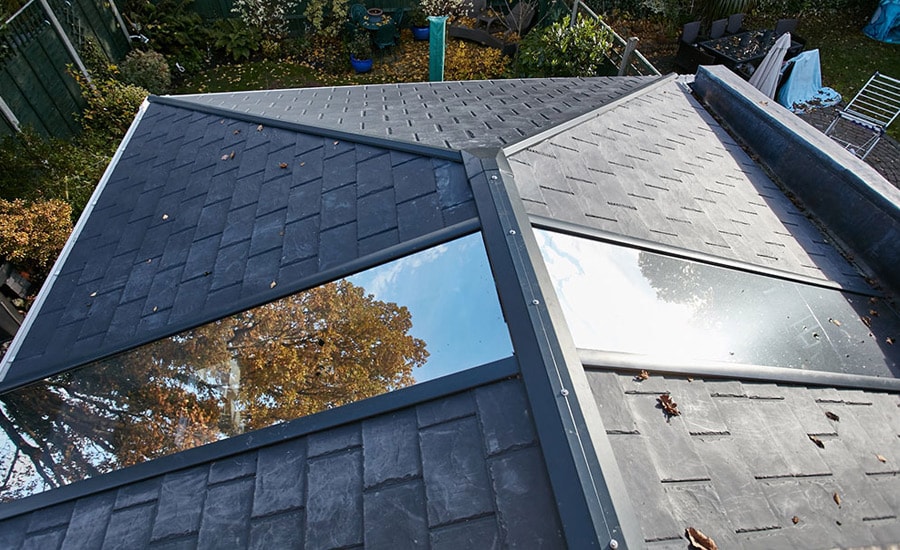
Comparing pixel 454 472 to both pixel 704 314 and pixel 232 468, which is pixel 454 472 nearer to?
pixel 232 468

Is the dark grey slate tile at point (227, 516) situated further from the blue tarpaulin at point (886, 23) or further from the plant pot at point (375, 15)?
the blue tarpaulin at point (886, 23)

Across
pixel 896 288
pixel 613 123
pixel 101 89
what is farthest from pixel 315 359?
pixel 101 89

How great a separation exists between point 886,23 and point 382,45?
16010 mm

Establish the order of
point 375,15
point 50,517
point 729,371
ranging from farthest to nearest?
point 375,15 → point 729,371 → point 50,517

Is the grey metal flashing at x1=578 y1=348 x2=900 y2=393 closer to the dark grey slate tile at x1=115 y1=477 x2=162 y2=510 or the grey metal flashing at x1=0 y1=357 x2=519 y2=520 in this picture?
the grey metal flashing at x1=0 y1=357 x2=519 y2=520

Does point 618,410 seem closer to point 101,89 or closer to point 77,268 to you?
point 77,268

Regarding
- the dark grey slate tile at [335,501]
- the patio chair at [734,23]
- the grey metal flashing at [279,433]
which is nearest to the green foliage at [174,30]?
the grey metal flashing at [279,433]

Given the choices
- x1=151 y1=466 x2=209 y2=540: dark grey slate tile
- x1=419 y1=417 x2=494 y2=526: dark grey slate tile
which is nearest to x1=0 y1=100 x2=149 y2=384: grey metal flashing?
x1=151 y1=466 x2=209 y2=540: dark grey slate tile

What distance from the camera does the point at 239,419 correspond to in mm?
2211

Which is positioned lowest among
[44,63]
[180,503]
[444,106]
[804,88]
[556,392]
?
[804,88]

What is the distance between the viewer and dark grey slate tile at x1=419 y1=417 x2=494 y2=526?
158 centimetres

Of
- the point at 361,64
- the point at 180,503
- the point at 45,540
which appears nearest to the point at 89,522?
the point at 45,540

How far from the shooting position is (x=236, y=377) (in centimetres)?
252

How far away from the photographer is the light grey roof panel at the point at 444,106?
365 centimetres
